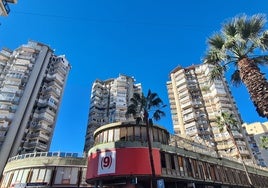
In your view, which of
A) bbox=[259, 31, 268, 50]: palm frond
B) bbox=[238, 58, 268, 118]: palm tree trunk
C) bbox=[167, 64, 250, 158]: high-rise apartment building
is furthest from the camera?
bbox=[167, 64, 250, 158]: high-rise apartment building

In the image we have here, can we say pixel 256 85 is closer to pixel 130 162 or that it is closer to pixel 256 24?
pixel 256 24

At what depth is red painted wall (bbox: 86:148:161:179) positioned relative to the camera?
878 inches

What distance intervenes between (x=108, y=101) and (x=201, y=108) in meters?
35.6

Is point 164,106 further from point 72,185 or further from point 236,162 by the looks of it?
point 236,162

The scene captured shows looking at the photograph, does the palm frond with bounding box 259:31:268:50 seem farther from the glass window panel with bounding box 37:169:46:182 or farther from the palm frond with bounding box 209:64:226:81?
the glass window panel with bounding box 37:169:46:182

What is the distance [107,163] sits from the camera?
23078mm

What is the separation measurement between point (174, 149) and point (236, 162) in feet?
64.9

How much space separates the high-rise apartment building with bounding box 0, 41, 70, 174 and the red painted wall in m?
31.8

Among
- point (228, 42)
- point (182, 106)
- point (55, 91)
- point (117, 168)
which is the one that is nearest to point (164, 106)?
point (117, 168)

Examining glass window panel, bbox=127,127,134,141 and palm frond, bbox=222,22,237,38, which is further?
glass window panel, bbox=127,127,134,141

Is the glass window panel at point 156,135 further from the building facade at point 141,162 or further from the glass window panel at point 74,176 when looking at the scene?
the glass window panel at point 74,176

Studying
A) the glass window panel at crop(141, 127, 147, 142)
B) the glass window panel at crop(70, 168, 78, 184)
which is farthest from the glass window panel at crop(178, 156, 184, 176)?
the glass window panel at crop(70, 168, 78, 184)

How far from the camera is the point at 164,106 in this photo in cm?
2464

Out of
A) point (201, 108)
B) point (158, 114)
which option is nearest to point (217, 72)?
point (158, 114)
